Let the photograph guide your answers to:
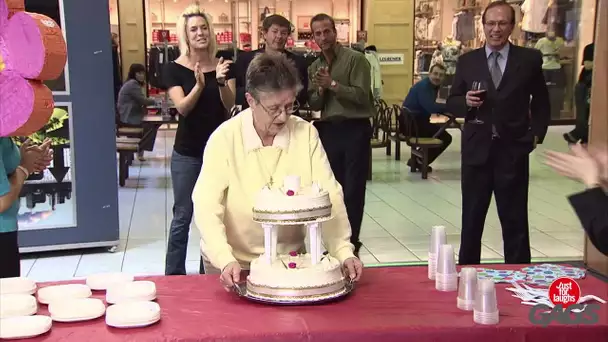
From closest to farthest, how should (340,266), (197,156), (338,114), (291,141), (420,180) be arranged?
(340,266) → (291,141) → (197,156) → (338,114) → (420,180)

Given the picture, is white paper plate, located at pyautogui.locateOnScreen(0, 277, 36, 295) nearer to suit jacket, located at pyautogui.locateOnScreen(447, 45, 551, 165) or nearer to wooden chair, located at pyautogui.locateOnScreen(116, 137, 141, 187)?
suit jacket, located at pyautogui.locateOnScreen(447, 45, 551, 165)

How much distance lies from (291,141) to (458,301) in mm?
785

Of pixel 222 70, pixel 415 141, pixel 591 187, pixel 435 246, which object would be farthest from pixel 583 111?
pixel 591 187

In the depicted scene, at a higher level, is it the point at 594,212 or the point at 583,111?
the point at 594,212

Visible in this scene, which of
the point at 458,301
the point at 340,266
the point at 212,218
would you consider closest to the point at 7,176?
the point at 212,218

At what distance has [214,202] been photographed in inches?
90.1

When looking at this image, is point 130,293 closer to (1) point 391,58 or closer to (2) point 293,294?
(2) point 293,294

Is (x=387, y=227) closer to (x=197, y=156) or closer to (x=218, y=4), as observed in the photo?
(x=197, y=156)

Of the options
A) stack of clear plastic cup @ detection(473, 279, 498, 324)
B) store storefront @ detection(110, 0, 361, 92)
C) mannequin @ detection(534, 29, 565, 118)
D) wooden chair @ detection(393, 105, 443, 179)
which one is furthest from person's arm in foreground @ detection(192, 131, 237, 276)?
store storefront @ detection(110, 0, 361, 92)

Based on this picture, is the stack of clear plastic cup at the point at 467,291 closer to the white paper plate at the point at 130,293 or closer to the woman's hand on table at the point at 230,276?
the woman's hand on table at the point at 230,276

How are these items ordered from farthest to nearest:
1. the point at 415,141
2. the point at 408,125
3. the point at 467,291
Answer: the point at 408,125 < the point at 415,141 < the point at 467,291

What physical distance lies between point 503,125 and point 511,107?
0.36 feet

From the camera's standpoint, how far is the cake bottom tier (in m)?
1.99

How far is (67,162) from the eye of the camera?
4754 millimetres
